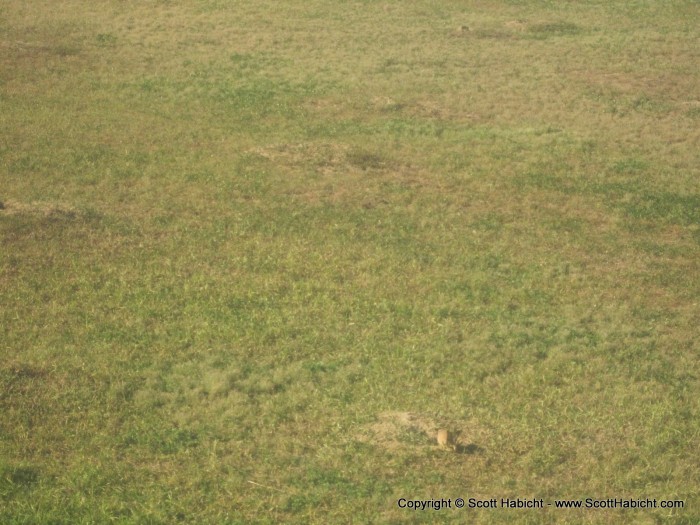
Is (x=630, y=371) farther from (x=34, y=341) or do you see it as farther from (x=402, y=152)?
(x=402, y=152)

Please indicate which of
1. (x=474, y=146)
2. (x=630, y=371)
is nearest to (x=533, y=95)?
(x=474, y=146)

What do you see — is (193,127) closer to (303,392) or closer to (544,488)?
(303,392)

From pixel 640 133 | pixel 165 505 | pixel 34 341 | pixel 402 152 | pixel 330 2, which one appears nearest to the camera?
pixel 165 505

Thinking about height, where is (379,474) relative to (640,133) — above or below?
above

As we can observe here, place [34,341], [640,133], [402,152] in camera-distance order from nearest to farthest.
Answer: [34,341]
[402,152]
[640,133]

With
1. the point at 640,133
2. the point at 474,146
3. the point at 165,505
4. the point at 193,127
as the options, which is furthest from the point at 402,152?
the point at 165,505

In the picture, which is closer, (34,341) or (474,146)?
(34,341)
